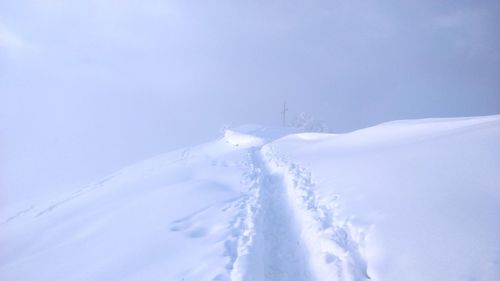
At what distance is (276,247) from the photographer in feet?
26.2

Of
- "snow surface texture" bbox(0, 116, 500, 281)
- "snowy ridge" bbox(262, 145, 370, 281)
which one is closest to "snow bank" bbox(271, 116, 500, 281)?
"snow surface texture" bbox(0, 116, 500, 281)

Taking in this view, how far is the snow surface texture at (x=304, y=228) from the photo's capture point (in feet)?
19.4

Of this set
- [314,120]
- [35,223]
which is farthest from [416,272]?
[314,120]

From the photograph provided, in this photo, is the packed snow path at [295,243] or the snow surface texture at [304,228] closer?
the snow surface texture at [304,228]

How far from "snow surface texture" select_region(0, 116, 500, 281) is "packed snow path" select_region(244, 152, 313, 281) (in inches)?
1.3

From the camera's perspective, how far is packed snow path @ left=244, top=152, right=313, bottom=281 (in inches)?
265

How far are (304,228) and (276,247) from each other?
3.46 feet

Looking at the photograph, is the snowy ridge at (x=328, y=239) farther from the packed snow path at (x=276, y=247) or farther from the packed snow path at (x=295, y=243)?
the packed snow path at (x=276, y=247)

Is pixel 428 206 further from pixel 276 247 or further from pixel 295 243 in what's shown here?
pixel 276 247

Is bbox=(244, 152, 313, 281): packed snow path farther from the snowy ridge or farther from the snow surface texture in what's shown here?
the snowy ridge

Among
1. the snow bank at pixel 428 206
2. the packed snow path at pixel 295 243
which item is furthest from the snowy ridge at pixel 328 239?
the snow bank at pixel 428 206

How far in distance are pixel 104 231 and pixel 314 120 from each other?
53069mm

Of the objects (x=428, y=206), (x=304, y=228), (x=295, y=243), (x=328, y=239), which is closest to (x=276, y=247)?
(x=295, y=243)

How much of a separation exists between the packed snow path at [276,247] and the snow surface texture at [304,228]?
3 cm
